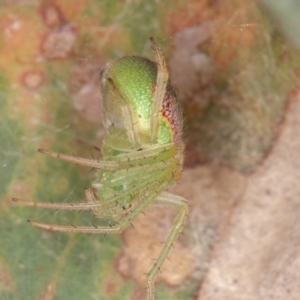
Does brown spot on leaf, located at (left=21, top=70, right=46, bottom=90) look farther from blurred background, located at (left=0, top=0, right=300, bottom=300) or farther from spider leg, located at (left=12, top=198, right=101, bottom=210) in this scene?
spider leg, located at (left=12, top=198, right=101, bottom=210)

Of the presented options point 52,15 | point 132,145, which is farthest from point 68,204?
point 52,15

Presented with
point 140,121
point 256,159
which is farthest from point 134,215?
point 256,159

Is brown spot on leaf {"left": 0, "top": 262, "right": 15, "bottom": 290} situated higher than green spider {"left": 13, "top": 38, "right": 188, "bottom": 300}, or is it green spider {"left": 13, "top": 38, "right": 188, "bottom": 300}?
green spider {"left": 13, "top": 38, "right": 188, "bottom": 300}

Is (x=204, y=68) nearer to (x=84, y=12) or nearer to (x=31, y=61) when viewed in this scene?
(x=84, y=12)

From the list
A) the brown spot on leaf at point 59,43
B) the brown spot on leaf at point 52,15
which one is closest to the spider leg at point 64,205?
the brown spot on leaf at point 59,43

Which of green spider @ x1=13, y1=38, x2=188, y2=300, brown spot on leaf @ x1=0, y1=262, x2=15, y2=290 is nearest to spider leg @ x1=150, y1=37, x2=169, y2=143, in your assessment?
green spider @ x1=13, y1=38, x2=188, y2=300

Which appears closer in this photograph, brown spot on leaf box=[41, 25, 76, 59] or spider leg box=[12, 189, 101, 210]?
spider leg box=[12, 189, 101, 210]

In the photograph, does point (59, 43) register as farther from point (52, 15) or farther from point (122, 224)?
point (122, 224)
